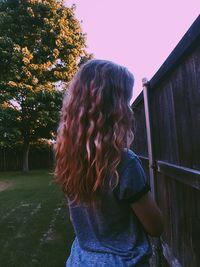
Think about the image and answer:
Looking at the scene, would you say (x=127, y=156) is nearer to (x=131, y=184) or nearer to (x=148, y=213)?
(x=131, y=184)

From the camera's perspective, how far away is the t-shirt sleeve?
1503 millimetres

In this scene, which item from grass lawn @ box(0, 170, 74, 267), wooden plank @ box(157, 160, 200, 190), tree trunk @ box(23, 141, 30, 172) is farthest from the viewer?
tree trunk @ box(23, 141, 30, 172)

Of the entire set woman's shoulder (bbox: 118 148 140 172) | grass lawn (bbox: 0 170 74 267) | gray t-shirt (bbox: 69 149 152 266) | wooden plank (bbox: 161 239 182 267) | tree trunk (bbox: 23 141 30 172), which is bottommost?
grass lawn (bbox: 0 170 74 267)

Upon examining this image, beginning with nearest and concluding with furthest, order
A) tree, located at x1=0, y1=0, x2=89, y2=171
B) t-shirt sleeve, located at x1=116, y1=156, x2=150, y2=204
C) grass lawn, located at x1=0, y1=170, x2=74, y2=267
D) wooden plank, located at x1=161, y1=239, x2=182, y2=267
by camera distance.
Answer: t-shirt sleeve, located at x1=116, y1=156, x2=150, y2=204 < wooden plank, located at x1=161, y1=239, x2=182, y2=267 < grass lawn, located at x1=0, y1=170, x2=74, y2=267 < tree, located at x1=0, y1=0, x2=89, y2=171

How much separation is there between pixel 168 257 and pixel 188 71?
2.11 meters

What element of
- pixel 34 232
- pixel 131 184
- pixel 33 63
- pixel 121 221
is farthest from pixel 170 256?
pixel 33 63

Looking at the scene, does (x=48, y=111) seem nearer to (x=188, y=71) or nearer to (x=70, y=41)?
(x=70, y=41)

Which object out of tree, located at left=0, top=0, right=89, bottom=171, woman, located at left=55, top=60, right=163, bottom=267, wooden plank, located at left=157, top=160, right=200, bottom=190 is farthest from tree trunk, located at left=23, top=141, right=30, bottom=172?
woman, located at left=55, top=60, right=163, bottom=267

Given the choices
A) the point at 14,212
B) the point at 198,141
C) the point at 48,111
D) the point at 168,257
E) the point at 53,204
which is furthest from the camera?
the point at 48,111

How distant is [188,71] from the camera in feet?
9.13

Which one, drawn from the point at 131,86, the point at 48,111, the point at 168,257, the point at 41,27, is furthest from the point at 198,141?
the point at 41,27

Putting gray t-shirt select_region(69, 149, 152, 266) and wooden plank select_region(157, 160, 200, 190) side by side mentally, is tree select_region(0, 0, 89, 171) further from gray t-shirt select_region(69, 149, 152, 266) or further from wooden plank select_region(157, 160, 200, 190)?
gray t-shirt select_region(69, 149, 152, 266)

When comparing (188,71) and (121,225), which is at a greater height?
(188,71)

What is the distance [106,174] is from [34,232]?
234 inches
